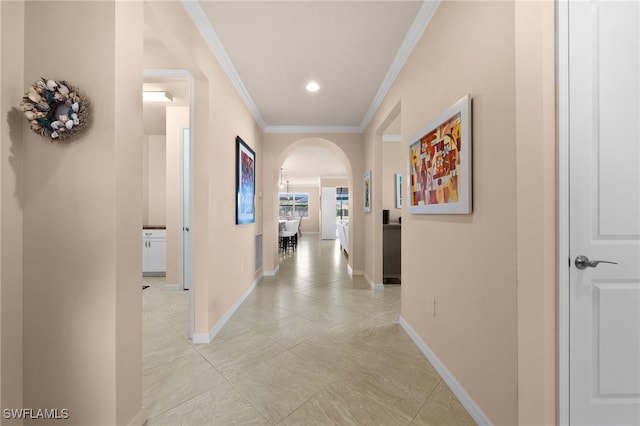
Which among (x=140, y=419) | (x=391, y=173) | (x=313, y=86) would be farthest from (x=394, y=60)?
(x=140, y=419)

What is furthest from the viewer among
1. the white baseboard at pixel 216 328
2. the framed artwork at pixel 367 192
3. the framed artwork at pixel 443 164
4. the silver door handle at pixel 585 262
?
the framed artwork at pixel 367 192

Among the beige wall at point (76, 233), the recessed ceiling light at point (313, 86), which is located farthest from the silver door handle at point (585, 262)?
the recessed ceiling light at point (313, 86)

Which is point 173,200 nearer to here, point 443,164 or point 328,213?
point 443,164

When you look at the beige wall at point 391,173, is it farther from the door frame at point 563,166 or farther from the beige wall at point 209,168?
the door frame at point 563,166

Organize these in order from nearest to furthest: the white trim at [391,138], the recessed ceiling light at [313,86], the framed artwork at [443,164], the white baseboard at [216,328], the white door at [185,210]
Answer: the framed artwork at [443,164] < the white baseboard at [216,328] < the recessed ceiling light at [313,86] < the white door at [185,210] < the white trim at [391,138]

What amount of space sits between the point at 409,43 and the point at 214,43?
1.71 m

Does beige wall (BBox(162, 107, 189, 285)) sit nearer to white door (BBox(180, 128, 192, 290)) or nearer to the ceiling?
white door (BBox(180, 128, 192, 290))

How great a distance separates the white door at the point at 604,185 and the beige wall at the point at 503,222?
9 centimetres

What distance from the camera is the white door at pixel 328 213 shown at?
11.2 m

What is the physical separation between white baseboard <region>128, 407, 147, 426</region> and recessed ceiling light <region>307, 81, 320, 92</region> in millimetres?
3188

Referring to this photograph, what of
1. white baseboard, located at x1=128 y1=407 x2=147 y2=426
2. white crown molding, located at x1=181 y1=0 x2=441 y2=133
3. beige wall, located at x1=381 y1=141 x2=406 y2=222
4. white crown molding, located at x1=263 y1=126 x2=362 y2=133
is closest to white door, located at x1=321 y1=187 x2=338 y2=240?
beige wall, located at x1=381 y1=141 x2=406 y2=222

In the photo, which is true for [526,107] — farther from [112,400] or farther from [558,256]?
[112,400]

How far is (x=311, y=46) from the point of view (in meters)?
2.34

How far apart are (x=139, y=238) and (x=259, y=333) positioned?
1489 millimetres
